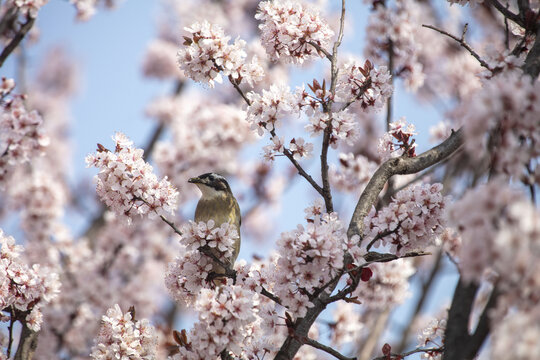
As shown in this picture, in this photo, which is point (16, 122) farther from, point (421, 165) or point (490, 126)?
point (490, 126)

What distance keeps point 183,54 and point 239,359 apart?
2474 mm

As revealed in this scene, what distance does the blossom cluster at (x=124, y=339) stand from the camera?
4.18m

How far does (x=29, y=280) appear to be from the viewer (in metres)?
4.49

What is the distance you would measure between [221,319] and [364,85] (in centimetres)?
209

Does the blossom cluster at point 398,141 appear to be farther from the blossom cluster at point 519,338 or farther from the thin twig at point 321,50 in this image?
the blossom cluster at point 519,338

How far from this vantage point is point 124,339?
4.20 metres

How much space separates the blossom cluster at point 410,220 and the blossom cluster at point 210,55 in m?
1.61

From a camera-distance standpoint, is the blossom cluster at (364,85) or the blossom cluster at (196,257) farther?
the blossom cluster at (364,85)

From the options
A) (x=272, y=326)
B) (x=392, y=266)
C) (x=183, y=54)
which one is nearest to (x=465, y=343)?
(x=272, y=326)

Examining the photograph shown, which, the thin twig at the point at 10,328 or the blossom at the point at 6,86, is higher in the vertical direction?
the blossom at the point at 6,86

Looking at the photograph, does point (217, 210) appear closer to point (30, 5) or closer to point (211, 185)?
point (211, 185)

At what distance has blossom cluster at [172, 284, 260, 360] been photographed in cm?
362

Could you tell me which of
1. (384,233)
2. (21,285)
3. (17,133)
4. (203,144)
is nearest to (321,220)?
(384,233)

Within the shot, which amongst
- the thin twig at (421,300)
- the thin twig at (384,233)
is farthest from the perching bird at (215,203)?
the thin twig at (421,300)
